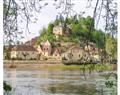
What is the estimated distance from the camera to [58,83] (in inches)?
95.3

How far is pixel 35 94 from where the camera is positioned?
242 centimetres

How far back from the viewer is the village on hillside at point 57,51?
244cm

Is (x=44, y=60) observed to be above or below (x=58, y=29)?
below

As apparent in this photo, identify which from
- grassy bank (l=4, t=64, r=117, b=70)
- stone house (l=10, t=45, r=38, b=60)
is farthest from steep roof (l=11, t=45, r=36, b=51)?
grassy bank (l=4, t=64, r=117, b=70)

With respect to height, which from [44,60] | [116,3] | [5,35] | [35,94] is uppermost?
[116,3]

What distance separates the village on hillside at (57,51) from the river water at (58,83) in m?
0.09

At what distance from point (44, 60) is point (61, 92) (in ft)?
0.78

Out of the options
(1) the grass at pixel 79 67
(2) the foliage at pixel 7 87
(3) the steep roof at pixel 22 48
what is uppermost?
(3) the steep roof at pixel 22 48

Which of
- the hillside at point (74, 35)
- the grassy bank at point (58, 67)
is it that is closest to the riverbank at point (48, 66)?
the grassy bank at point (58, 67)

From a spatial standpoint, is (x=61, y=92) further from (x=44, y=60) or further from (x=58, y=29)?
(x=58, y=29)

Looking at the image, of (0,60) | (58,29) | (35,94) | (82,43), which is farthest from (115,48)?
(0,60)

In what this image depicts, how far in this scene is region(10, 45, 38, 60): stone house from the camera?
8.03 feet

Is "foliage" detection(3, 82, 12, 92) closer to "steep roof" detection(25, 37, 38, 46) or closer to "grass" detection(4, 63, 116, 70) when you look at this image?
"grass" detection(4, 63, 116, 70)

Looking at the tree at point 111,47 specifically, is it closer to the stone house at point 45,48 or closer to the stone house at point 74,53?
the stone house at point 74,53
